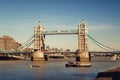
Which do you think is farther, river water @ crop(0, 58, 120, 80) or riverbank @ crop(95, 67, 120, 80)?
river water @ crop(0, 58, 120, 80)

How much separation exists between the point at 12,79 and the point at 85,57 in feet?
380

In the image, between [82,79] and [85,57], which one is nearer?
[82,79]

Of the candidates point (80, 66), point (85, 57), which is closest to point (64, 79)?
point (80, 66)

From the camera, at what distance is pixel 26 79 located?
279ft

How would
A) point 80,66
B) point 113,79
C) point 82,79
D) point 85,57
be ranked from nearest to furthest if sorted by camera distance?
1. point 113,79
2. point 82,79
3. point 80,66
4. point 85,57

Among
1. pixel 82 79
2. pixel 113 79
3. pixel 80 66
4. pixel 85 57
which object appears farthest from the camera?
pixel 85 57

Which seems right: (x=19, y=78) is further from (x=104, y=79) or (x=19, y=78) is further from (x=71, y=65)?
(x=71, y=65)

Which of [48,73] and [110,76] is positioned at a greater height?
[110,76]

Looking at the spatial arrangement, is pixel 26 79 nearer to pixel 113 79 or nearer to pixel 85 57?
pixel 113 79

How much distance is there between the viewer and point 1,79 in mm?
85000

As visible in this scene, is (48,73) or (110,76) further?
(48,73)

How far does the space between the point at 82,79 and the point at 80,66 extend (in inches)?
2247

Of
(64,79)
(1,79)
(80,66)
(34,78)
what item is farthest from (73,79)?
(80,66)

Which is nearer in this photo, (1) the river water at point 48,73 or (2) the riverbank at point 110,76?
(2) the riverbank at point 110,76
